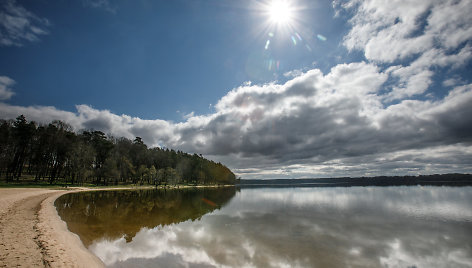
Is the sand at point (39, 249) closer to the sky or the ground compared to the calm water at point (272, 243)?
closer to the sky

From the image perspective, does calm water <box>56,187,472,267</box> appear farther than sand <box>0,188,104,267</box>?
Yes

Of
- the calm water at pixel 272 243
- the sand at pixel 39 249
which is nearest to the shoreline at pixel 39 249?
the sand at pixel 39 249

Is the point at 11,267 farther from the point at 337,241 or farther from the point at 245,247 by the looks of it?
the point at 337,241

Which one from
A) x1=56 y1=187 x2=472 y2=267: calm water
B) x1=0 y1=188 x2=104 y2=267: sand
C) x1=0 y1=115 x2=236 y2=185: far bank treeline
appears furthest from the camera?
x1=0 y1=115 x2=236 y2=185: far bank treeline

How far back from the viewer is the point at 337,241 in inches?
819

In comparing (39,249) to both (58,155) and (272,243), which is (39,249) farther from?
(58,155)

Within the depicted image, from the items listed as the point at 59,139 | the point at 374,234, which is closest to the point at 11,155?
the point at 59,139

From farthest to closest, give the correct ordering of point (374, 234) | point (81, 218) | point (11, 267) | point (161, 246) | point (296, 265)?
point (81, 218), point (374, 234), point (161, 246), point (296, 265), point (11, 267)

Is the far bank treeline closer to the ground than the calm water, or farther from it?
farther from it

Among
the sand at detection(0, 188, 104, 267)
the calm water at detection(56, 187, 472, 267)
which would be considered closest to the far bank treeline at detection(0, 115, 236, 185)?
the calm water at detection(56, 187, 472, 267)

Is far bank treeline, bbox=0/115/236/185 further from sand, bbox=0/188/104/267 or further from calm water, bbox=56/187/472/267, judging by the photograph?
sand, bbox=0/188/104/267

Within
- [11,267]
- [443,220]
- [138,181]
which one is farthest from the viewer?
[138,181]

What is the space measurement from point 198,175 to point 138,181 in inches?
2204

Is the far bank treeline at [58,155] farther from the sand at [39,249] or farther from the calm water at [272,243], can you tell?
the sand at [39,249]
